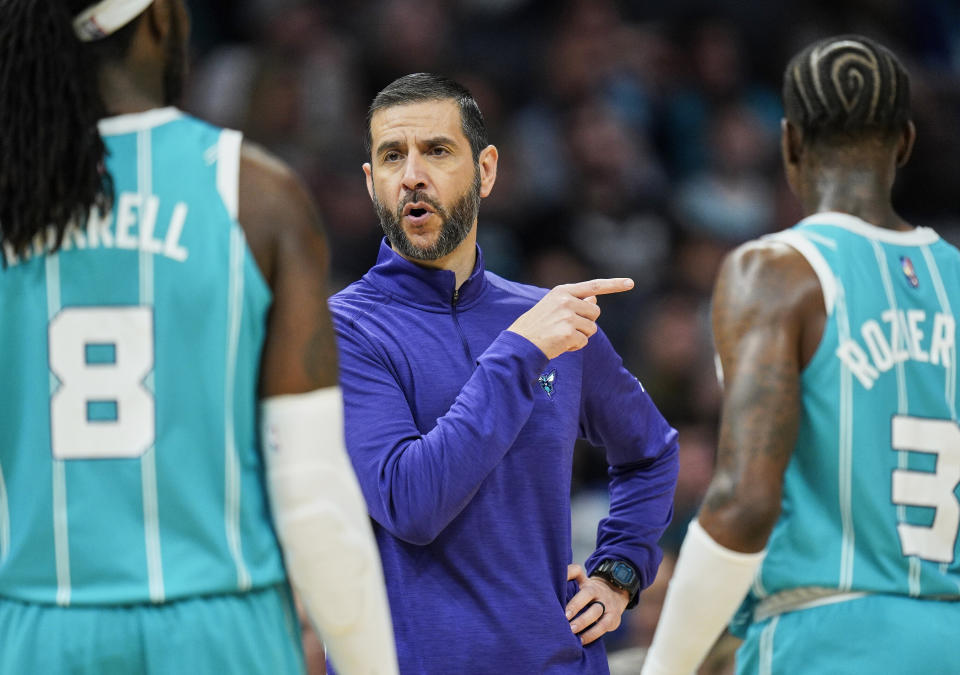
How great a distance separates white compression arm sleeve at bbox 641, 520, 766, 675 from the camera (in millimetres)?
2879

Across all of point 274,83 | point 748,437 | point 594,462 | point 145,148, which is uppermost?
point 274,83

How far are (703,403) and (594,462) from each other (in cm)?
87

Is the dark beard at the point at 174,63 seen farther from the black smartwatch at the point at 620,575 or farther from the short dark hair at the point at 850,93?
the black smartwatch at the point at 620,575

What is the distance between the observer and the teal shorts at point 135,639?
2322 mm

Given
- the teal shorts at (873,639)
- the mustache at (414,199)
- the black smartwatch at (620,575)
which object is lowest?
the black smartwatch at (620,575)

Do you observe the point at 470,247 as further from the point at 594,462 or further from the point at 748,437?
the point at 594,462

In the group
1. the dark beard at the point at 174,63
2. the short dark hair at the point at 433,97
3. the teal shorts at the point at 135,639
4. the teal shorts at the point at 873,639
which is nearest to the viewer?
the teal shorts at the point at 135,639

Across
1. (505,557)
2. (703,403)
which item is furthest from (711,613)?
(703,403)

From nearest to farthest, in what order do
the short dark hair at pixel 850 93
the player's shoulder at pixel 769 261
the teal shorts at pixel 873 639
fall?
the teal shorts at pixel 873 639 < the player's shoulder at pixel 769 261 < the short dark hair at pixel 850 93

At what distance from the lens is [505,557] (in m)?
3.36

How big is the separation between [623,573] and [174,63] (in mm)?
1921

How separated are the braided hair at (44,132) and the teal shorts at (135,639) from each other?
65 cm

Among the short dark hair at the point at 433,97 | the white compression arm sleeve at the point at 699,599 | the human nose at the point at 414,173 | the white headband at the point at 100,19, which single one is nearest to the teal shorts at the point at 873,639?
the white compression arm sleeve at the point at 699,599

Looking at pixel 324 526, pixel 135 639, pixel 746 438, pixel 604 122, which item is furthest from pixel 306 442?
pixel 604 122
